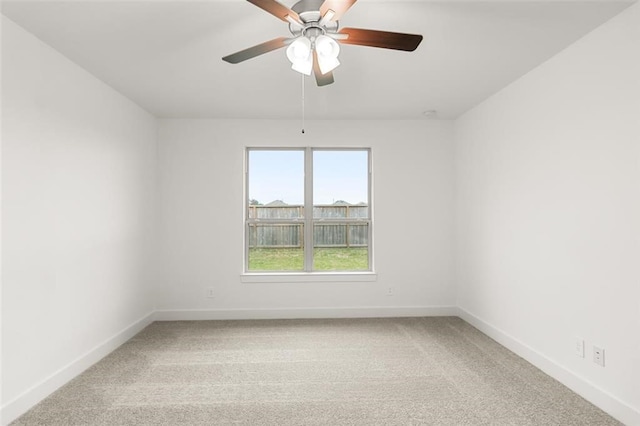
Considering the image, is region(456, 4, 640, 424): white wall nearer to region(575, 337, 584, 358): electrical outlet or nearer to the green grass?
region(575, 337, 584, 358): electrical outlet

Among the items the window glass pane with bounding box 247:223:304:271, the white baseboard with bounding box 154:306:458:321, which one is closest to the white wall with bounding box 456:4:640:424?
the white baseboard with bounding box 154:306:458:321

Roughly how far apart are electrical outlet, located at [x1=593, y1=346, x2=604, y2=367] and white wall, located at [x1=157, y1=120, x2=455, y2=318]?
2179 millimetres

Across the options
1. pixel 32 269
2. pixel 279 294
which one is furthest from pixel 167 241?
pixel 32 269

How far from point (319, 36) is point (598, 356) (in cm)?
273

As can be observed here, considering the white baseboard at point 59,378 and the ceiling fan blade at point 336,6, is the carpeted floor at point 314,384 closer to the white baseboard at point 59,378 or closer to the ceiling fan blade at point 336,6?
the white baseboard at point 59,378

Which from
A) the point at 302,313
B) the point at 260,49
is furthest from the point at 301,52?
the point at 302,313

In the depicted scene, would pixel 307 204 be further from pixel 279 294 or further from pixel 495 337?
pixel 495 337

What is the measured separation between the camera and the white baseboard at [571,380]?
2.24 m

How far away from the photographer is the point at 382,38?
6.41 ft

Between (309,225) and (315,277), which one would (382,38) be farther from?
(315,277)

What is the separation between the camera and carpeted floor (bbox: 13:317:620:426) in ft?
7.63

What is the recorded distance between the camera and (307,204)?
4773mm

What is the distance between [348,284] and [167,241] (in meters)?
2.31

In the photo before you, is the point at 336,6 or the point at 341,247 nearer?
the point at 336,6
